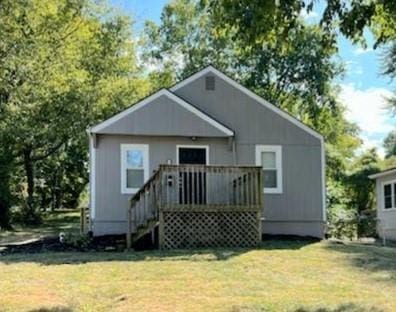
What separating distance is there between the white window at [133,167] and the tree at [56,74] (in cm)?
731

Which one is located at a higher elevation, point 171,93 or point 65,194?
point 171,93

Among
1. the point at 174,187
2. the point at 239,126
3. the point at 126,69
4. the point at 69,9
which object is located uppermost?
the point at 69,9

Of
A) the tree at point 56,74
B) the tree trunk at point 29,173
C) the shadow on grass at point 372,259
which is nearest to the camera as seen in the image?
the shadow on grass at point 372,259

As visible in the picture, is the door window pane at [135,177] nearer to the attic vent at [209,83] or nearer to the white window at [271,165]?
the attic vent at [209,83]

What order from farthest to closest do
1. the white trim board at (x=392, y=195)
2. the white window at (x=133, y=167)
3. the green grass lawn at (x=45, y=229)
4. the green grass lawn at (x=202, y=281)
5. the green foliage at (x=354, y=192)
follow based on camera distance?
the green foliage at (x=354, y=192) < the white trim board at (x=392, y=195) < the green grass lawn at (x=45, y=229) < the white window at (x=133, y=167) < the green grass lawn at (x=202, y=281)

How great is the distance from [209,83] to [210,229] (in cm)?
562

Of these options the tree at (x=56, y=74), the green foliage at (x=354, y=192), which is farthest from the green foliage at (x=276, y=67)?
the tree at (x=56, y=74)

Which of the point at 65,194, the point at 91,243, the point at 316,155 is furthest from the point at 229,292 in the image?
the point at 65,194

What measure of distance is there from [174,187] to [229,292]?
22.0ft

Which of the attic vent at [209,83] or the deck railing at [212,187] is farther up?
the attic vent at [209,83]

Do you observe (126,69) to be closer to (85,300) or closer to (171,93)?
(171,93)

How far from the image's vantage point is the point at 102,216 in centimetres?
1770

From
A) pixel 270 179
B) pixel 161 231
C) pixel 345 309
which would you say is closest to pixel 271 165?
pixel 270 179

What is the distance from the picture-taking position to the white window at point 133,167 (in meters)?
17.8
